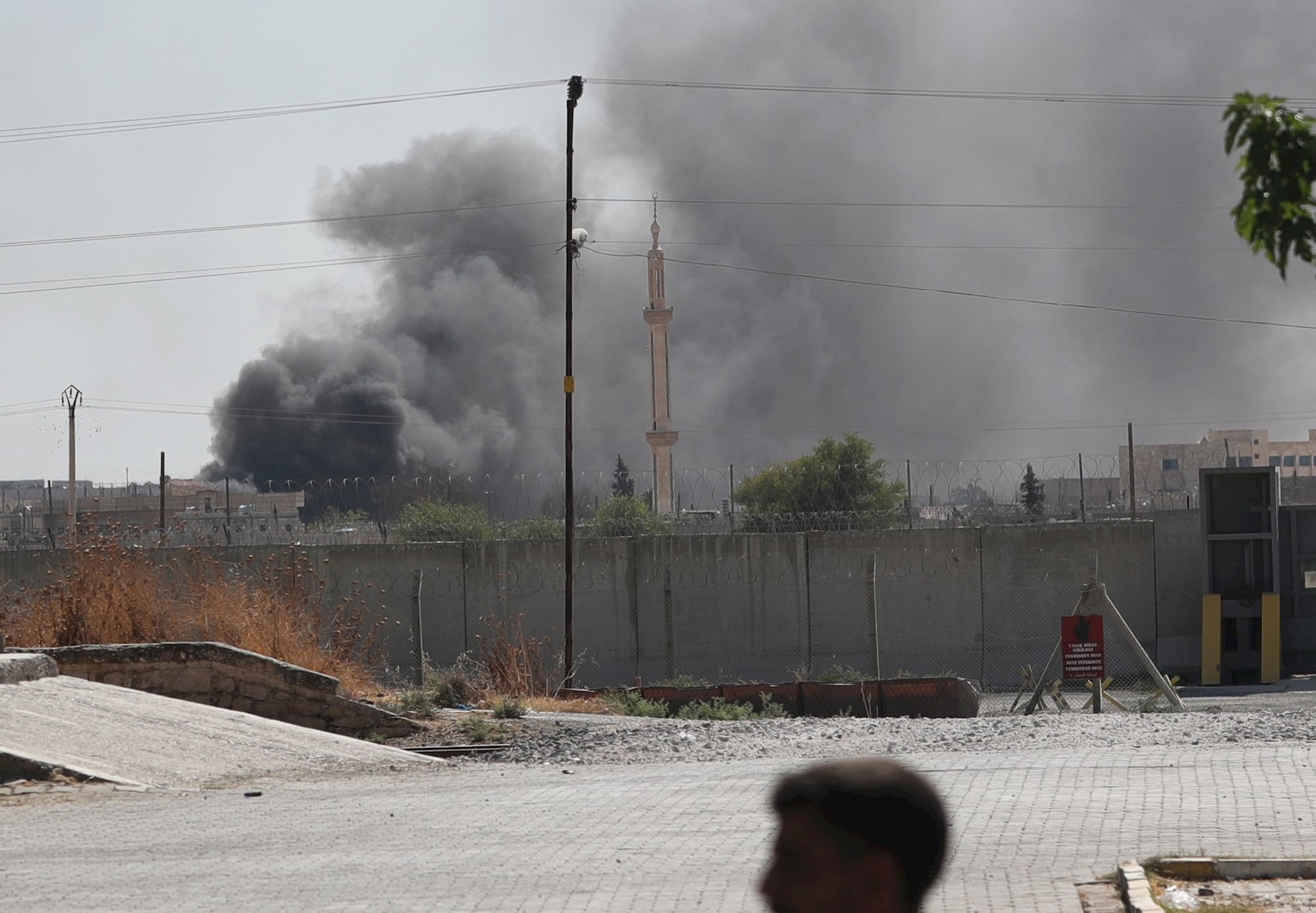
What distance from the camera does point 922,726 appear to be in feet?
46.2

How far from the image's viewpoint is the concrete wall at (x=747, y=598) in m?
24.7

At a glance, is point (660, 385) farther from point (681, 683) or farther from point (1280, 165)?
point (1280, 165)

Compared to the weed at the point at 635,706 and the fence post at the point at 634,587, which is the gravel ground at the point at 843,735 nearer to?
the weed at the point at 635,706

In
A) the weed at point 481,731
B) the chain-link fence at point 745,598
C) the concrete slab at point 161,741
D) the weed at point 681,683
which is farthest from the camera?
the chain-link fence at point 745,598

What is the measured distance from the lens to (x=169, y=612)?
15164mm

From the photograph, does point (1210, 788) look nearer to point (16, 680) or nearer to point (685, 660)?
point (16, 680)

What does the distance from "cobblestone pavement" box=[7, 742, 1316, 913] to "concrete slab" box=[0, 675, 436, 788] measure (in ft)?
1.92

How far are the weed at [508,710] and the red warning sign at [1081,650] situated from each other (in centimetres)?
643

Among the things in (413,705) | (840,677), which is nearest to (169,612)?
(413,705)

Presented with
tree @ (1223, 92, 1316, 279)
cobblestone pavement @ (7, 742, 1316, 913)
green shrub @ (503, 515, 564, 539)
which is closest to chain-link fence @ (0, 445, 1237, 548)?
green shrub @ (503, 515, 564, 539)

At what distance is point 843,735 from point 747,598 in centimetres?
1137

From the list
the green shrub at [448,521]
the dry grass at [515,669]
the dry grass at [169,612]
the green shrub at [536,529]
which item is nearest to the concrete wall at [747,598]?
the dry grass at [515,669]

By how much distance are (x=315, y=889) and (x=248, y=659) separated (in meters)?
7.45

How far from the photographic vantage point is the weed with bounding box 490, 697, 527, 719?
15.0 meters
